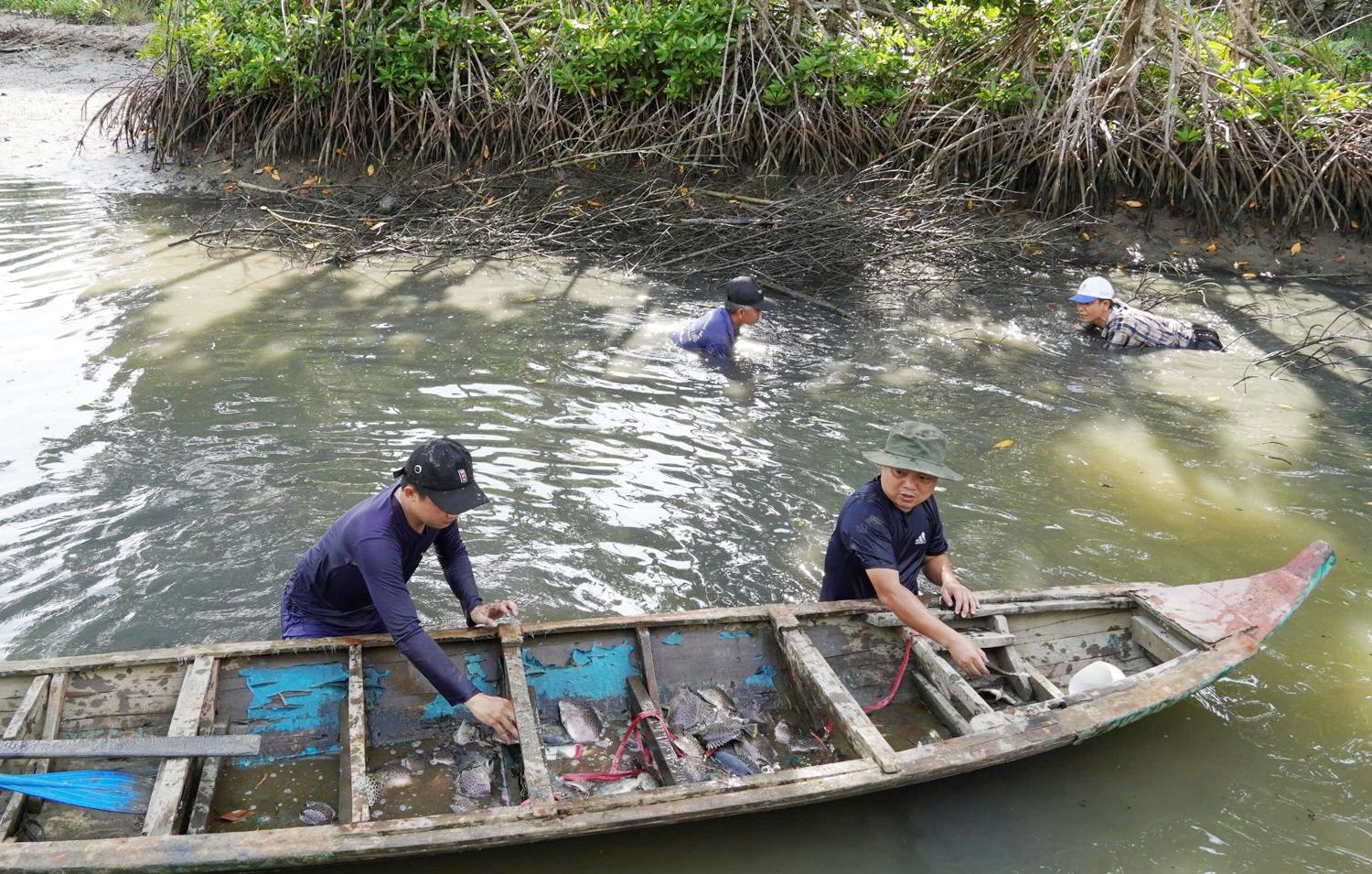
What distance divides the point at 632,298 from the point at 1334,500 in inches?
226

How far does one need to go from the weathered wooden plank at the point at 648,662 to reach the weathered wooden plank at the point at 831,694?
0.56m

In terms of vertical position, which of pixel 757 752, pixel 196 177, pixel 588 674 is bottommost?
pixel 757 752

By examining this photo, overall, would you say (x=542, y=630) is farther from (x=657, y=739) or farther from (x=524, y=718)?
(x=657, y=739)

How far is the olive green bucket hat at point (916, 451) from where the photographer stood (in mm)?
3934

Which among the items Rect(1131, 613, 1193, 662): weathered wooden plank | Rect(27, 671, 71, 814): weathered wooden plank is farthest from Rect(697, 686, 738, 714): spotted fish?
Rect(27, 671, 71, 814): weathered wooden plank

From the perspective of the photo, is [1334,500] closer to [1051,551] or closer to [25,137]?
[1051,551]

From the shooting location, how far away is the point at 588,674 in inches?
167

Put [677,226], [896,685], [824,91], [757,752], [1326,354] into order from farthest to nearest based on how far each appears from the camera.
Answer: [824,91], [677,226], [1326,354], [896,685], [757,752]

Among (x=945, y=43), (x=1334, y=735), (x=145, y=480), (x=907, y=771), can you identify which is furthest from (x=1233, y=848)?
(x=945, y=43)

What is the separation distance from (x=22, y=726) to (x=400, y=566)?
1.37m

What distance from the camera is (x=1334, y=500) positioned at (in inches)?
247

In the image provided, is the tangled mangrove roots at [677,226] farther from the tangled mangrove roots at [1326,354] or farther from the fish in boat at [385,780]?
the fish in boat at [385,780]

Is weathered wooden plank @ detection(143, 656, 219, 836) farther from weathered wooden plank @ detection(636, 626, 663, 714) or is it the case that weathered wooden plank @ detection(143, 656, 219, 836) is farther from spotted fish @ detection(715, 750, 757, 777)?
spotted fish @ detection(715, 750, 757, 777)

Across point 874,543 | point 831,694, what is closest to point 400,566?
point 831,694
